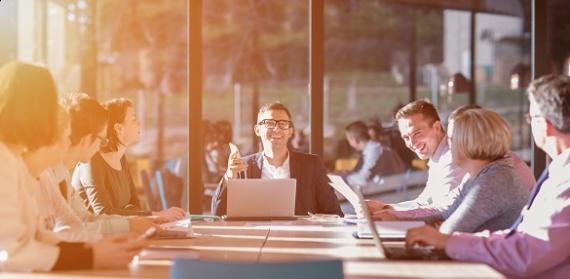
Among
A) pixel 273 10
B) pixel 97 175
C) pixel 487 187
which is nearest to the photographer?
pixel 487 187

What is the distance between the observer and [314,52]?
728 centimetres

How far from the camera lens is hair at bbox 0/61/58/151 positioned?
2.98m

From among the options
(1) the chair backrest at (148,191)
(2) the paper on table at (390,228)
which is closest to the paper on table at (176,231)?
(2) the paper on table at (390,228)

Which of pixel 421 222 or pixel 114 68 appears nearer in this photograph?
pixel 421 222

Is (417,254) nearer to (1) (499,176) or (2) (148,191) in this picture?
(1) (499,176)

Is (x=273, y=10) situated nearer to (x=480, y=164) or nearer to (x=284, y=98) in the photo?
(x=284, y=98)

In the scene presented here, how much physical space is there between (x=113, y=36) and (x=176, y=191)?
211 inches

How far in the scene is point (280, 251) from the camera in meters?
3.71

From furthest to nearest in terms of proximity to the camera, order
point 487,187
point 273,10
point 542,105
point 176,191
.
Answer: point 273,10, point 176,191, point 487,187, point 542,105

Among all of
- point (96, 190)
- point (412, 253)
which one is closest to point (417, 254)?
point (412, 253)

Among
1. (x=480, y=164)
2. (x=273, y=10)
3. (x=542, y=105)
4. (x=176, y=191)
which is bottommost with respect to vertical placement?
(x=176, y=191)

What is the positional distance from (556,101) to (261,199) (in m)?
1.91

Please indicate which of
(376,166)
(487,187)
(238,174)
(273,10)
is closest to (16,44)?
(238,174)

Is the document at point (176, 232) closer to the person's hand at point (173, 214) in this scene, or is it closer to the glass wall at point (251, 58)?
the person's hand at point (173, 214)
